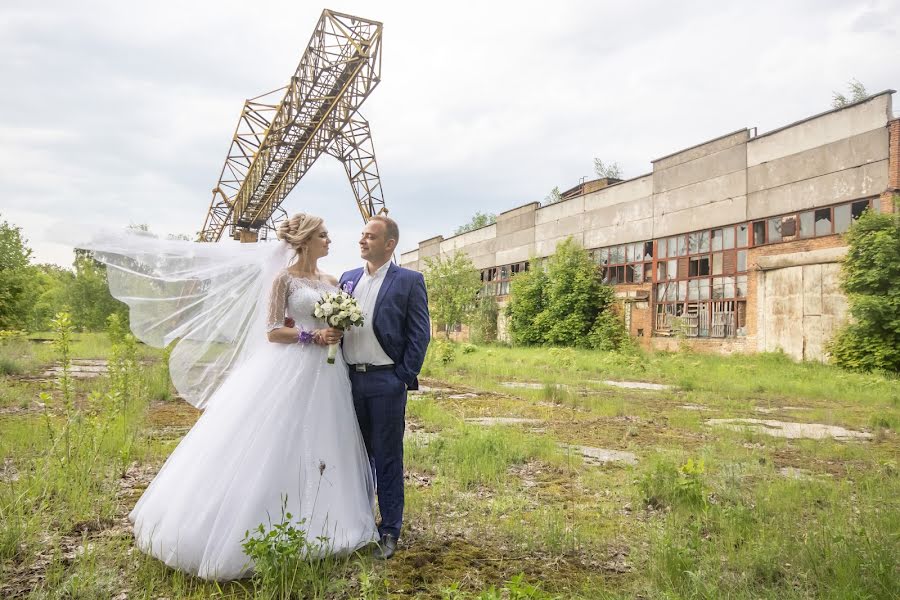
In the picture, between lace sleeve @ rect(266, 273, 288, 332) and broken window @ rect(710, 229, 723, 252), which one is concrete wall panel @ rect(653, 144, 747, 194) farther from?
lace sleeve @ rect(266, 273, 288, 332)

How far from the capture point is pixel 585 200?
2731 cm

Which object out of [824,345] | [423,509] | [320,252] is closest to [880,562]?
[423,509]

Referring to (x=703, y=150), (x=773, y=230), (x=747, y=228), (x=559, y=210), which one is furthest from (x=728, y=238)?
(x=559, y=210)

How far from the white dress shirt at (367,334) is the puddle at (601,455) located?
304 centimetres

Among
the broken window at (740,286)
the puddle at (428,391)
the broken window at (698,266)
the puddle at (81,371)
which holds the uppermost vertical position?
the broken window at (698,266)

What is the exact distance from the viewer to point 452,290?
33.2 metres

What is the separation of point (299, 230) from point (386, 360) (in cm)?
100

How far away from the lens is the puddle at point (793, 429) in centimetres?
668

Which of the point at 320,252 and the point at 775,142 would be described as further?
the point at 775,142

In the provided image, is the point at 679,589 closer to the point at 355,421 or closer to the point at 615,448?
the point at 355,421

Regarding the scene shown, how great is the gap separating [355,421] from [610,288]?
2326 centimetres

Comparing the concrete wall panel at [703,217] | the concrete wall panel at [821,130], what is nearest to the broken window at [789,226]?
the concrete wall panel at [703,217]

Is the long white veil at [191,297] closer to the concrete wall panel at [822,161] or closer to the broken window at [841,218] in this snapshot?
the broken window at [841,218]

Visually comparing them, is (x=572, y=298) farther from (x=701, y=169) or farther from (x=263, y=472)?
(x=263, y=472)
